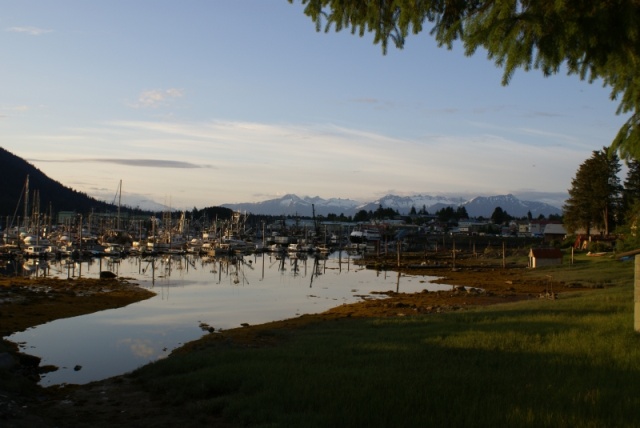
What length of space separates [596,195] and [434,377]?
84573mm

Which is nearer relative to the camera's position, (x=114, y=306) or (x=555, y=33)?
(x=555, y=33)

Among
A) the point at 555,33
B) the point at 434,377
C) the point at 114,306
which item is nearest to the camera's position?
the point at 555,33

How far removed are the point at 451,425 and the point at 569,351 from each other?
6.32m

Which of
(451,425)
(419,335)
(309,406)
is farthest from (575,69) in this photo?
(419,335)

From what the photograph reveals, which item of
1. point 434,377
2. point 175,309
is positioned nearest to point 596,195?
point 175,309

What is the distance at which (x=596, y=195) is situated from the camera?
288ft

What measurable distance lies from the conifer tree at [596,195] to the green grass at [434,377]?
72.3 meters

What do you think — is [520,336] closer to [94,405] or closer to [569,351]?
[569,351]

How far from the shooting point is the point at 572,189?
94688mm

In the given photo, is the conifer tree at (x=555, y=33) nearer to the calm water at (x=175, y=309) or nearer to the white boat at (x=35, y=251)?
the calm water at (x=175, y=309)

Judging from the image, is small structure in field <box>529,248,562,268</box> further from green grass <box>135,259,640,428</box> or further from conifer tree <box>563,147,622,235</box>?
green grass <box>135,259,640,428</box>

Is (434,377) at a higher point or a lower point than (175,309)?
higher

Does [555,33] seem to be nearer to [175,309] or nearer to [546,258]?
[175,309]

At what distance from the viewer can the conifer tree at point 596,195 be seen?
286 ft
